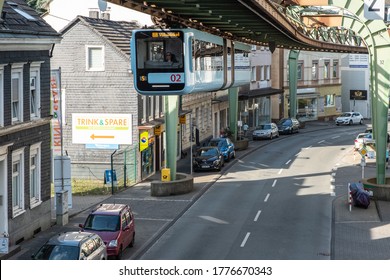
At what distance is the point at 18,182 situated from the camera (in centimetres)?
3036

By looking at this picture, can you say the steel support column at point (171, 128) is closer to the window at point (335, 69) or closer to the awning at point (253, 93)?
the awning at point (253, 93)

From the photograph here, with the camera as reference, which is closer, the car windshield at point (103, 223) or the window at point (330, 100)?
the car windshield at point (103, 223)

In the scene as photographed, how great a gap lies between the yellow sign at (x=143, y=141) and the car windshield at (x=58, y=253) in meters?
22.7

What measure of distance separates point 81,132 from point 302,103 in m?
51.2

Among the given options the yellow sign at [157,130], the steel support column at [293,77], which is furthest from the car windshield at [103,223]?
the steel support column at [293,77]

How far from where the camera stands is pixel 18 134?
29766 millimetres

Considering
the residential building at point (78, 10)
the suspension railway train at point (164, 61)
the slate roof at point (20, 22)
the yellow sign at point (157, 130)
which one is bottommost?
the yellow sign at point (157, 130)

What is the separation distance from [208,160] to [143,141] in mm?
5659

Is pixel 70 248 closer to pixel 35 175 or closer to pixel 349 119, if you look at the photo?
pixel 35 175

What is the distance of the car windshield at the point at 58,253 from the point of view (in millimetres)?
22344

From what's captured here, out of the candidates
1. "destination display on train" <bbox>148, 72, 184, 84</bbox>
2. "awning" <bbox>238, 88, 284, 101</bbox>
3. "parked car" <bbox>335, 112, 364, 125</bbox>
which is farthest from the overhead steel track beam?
"parked car" <bbox>335, 112, 364, 125</bbox>

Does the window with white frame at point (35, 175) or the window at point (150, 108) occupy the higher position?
the window at point (150, 108)
